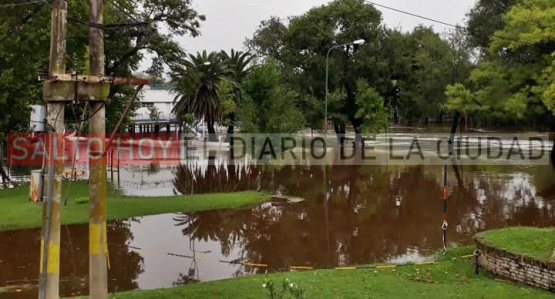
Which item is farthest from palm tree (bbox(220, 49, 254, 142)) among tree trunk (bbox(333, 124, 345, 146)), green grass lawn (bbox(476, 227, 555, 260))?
green grass lawn (bbox(476, 227, 555, 260))

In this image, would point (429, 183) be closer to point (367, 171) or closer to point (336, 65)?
point (367, 171)

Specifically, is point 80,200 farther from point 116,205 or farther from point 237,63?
point 237,63

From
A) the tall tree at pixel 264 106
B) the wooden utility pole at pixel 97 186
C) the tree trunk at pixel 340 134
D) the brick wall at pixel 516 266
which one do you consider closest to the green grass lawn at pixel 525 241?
the brick wall at pixel 516 266

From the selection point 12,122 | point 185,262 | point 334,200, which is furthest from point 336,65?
point 185,262

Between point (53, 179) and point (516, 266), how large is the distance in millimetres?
7867

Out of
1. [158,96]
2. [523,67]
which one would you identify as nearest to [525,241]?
[523,67]

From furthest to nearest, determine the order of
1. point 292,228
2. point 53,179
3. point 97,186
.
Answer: point 292,228
point 97,186
point 53,179

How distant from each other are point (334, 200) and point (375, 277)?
10742 millimetres

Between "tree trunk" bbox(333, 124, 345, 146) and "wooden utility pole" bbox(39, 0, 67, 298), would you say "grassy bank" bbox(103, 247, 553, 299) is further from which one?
"tree trunk" bbox(333, 124, 345, 146)

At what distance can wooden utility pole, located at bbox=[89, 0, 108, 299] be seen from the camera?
6062 millimetres

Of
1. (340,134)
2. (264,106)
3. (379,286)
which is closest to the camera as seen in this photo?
(379,286)

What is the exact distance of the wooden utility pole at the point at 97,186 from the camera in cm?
606

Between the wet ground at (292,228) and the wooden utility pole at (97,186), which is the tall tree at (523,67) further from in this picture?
the wooden utility pole at (97,186)

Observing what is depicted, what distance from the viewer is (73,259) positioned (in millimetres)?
11836
